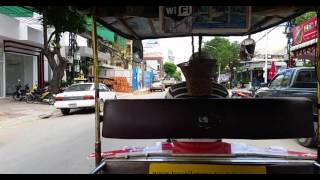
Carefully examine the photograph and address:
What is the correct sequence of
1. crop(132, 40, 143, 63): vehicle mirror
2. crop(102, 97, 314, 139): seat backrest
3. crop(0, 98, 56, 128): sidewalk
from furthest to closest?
crop(0, 98, 56, 128): sidewalk
crop(132, 40, 143, 63): vehicle mirror
crop(102, 97, 314, 139): seat backrest

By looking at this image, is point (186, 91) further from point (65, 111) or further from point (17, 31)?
point (17, 31)

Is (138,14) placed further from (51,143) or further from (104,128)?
(51,143)

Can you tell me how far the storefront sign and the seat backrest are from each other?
0.75 m

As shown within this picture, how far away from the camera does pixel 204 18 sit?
165 inches

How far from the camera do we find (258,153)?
13.2 ft

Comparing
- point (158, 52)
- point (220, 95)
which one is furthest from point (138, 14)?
point (158, 52)

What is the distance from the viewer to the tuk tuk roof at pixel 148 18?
13.0 ft

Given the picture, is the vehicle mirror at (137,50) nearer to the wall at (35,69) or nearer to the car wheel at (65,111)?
the car wheel at (65,111)

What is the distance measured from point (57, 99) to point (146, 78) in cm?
4736

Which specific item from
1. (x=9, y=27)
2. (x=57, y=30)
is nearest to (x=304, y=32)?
(x=57, y=30)

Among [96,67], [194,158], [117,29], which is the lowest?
[194,158]

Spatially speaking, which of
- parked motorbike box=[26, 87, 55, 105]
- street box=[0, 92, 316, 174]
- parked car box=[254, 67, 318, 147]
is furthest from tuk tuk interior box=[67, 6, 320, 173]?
parked motorbike box=[26, 87, 55, 105]

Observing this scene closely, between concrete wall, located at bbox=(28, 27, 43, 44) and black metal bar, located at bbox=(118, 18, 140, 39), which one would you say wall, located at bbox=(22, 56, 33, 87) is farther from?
black metal bar, located at bbox=(118, 18, 140, 39)

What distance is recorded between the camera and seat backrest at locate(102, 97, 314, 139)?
11.6 ft
